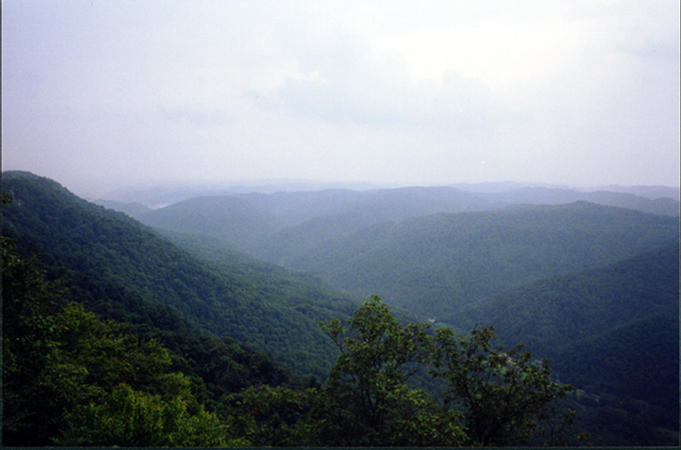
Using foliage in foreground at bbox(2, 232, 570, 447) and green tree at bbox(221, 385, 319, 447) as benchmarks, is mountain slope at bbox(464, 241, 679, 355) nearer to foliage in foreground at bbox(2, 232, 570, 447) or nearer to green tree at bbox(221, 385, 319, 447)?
foliage in foreground at bbox(2, 232, 570, 447)

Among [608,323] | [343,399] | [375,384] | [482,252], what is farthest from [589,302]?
[375,384]

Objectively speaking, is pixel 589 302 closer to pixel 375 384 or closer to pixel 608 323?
pixel 608 323

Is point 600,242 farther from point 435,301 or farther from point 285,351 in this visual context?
point 285,351

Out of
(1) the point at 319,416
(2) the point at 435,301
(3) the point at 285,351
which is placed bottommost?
(2) the point at 435,301

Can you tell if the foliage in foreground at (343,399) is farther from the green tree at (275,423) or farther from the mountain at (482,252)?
the mountain at (482,252)

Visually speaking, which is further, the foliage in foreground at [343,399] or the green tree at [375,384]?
the green tree at [375,384]

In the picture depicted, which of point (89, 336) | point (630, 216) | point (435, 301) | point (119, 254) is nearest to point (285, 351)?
point (119, 254)

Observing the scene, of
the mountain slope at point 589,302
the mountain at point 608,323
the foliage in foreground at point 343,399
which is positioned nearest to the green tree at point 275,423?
the foliage in foreground at point 343,399
